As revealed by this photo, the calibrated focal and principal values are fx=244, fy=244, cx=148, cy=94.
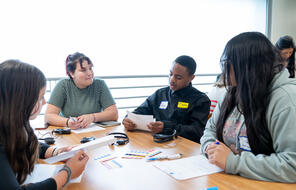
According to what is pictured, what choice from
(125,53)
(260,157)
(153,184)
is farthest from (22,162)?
(125,53)

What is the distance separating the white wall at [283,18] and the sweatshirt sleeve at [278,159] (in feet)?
17.4

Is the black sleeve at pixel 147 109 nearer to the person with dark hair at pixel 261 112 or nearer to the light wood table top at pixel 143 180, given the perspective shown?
the light wood table top at pixel 143 180

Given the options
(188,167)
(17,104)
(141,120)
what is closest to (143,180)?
(188,167)

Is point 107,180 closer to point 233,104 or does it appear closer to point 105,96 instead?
point 233,104

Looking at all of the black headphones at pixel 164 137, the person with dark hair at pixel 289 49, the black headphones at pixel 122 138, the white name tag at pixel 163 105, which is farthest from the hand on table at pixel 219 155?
the person with dark hair at pixel 289 49

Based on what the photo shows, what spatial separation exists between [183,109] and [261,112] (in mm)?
1025

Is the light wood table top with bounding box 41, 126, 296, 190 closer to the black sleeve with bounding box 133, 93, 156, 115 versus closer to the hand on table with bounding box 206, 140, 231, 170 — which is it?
the hand on table with bounding box 206, 140, 231, 170

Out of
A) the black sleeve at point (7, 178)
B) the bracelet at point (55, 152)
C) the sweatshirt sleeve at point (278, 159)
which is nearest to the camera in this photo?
the black sleeve at point (7, 178)

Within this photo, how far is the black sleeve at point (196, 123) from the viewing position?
1.82 m

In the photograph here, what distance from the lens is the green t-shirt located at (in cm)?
227

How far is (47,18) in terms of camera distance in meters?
3.82

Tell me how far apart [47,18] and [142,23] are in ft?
5.41

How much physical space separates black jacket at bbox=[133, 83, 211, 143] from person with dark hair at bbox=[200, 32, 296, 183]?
68cm

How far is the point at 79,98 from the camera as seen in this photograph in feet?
7.65
